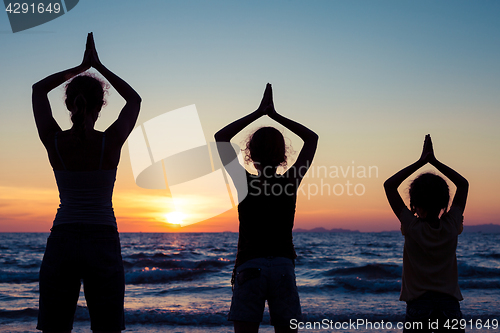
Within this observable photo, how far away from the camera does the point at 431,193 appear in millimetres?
2754

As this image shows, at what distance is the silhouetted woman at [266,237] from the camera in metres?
2.32

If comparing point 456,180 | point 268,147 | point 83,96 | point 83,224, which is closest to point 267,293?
point 268,147

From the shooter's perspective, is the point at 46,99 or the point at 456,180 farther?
the point at 456,180

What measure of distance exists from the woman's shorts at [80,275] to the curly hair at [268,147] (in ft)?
3.22

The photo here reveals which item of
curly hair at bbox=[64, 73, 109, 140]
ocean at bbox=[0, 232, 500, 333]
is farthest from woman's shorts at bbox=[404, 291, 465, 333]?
ocean at bbox=[0, 232, 500, 333]

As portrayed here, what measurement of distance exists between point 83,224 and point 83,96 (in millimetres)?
720

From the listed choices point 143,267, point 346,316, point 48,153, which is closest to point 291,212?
point 48,153

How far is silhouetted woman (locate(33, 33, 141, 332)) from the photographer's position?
2.11m

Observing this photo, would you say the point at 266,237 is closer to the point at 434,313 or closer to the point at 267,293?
the point at 267,293

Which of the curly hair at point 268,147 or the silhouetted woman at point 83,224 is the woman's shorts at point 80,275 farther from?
the curly hair at point 268,147

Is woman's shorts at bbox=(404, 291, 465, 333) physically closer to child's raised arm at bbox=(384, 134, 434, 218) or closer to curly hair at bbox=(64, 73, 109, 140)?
child's raised arm at bbox=(384, 134, 434, 218)

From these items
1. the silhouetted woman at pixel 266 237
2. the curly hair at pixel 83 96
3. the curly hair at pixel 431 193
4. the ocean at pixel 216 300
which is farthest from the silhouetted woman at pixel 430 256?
the ocean at pixel 216 300

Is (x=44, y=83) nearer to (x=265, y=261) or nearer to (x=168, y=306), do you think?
(x=265, y=261)

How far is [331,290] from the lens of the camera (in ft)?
40.0
